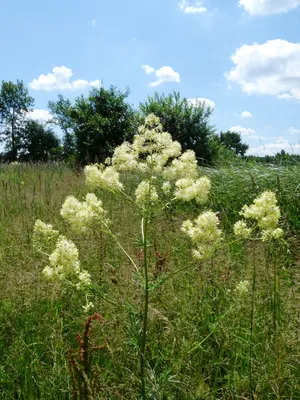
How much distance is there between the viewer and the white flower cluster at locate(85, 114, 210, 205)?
2.09 metres

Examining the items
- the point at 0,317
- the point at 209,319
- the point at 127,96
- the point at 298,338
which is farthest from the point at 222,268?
the point at 127,96

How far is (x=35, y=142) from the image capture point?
1890 inches

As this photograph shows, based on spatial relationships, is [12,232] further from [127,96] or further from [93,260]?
[127,96]

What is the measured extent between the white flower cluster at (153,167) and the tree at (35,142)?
4667 centimetres

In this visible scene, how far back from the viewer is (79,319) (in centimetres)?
242

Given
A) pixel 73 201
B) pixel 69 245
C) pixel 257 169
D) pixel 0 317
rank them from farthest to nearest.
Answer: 1. pixel 257 169
2. pixel 0 317
3. pixel 73 201
4. pixel 69 245

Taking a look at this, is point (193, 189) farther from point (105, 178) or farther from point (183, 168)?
point (105, 178)

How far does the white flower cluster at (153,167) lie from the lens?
2086 millimetres

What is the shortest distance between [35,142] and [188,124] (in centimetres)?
3587

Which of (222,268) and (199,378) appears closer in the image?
(199,378)

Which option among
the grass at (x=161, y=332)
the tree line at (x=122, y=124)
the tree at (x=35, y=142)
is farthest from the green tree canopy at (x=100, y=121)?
the tree at (x=35, y=142)

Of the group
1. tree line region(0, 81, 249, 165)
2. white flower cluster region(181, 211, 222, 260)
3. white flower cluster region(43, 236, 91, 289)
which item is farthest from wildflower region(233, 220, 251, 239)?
tree line region(0, 81, 249, 165)

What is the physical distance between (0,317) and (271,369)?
1.69m

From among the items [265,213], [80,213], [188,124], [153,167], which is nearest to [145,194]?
[153,167]
